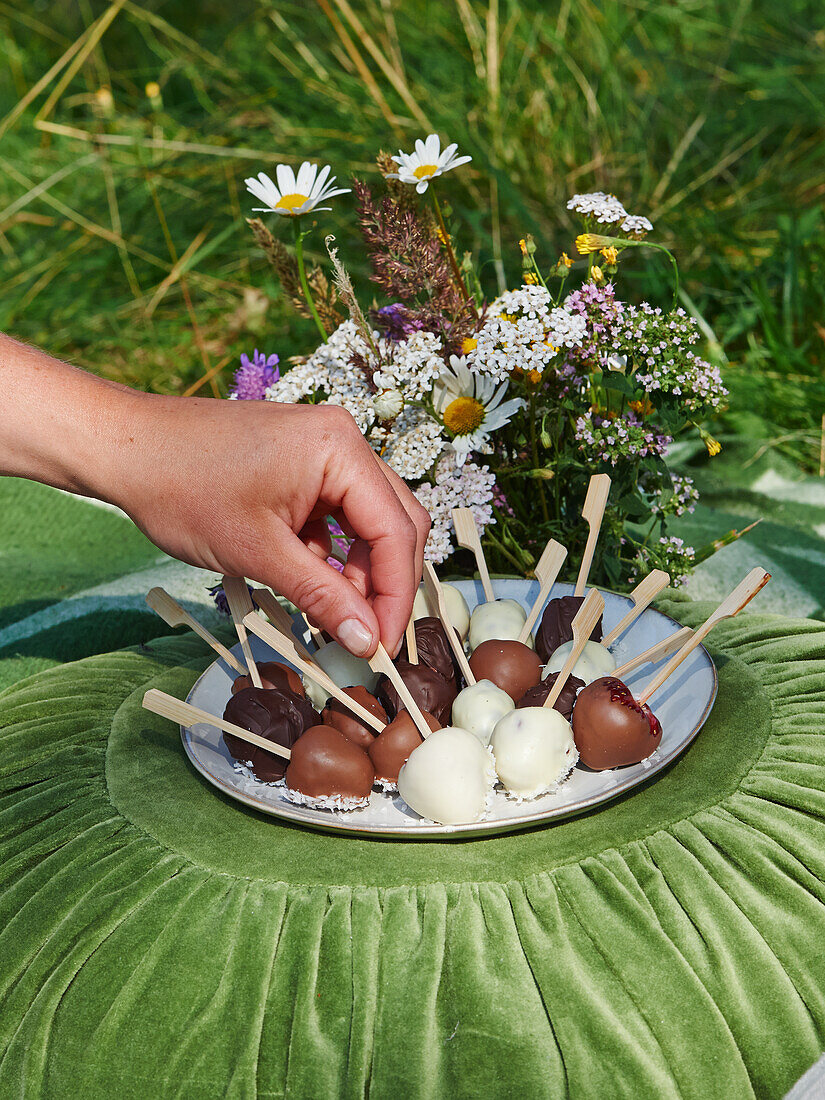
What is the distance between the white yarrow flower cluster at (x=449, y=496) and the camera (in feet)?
3.32

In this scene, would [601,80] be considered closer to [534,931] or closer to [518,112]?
[518,112]

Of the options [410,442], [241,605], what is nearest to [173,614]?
[241,605]

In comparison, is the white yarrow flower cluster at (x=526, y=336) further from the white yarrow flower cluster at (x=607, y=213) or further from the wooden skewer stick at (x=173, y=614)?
the wooden skewer stick at (x=173, y=614)

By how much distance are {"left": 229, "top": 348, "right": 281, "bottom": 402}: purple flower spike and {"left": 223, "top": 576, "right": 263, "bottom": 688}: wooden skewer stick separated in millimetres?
331

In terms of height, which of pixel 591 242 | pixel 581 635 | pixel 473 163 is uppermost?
pixel 473 163

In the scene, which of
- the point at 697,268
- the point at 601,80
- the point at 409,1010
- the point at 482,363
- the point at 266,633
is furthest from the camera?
the point at 601,80

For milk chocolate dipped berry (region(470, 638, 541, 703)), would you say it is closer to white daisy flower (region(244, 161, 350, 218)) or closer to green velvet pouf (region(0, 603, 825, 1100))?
green velvet pouf (region(0, 603, 825, 1100))

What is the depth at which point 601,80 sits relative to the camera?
2844mm

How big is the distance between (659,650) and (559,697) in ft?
0.31

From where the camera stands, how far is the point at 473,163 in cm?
266

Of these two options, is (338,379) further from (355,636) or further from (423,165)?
(355,636)

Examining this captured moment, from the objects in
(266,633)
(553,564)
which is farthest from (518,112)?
(266,633)

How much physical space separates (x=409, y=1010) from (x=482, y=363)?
1.93 ft

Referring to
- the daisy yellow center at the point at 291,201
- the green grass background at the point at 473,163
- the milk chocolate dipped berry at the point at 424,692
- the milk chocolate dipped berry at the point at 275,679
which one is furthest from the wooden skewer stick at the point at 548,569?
the green grass background at the point at 473,163
